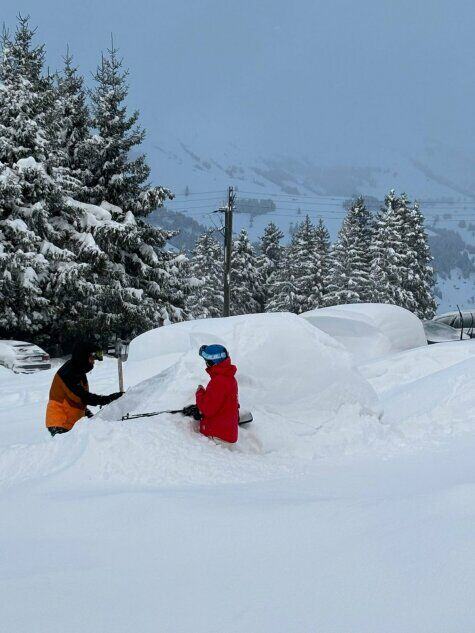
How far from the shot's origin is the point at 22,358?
650 inches

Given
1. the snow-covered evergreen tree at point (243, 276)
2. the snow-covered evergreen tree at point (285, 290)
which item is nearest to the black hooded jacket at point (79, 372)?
the snow-covered evergreen tree at point (285, 290)

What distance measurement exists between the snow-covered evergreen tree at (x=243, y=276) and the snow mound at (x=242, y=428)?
33.7 m

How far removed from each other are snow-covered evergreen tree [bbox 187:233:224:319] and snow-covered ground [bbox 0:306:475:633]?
34443mm

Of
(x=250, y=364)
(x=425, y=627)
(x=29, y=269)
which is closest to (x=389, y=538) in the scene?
(x=425, y=627)

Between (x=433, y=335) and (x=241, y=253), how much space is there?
83.7ft

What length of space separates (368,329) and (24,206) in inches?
512

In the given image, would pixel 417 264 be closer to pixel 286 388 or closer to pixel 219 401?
pixel 286 388

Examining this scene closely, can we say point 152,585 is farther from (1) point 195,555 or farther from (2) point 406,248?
(2) point 406,248

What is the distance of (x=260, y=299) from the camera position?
46.4 m

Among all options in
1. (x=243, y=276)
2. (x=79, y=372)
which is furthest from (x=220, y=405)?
(x=243, y=276)

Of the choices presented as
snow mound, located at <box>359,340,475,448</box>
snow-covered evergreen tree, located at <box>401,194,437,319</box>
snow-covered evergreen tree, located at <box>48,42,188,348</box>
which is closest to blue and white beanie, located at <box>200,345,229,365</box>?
snow mound, located at <box>359,340,475,448</box>

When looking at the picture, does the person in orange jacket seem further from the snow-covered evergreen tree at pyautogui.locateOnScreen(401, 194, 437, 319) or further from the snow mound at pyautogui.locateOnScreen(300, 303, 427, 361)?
the snow-covered evergreen tree at pyautogui.locateOnScreen(401, 194, 437, 319)

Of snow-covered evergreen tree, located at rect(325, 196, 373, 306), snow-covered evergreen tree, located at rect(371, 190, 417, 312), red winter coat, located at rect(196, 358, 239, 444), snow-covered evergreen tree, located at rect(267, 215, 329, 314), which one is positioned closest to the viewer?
red winter coat, located at rect(196, 358, 239, 444)

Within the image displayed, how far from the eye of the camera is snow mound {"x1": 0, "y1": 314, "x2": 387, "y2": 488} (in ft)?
16.5
